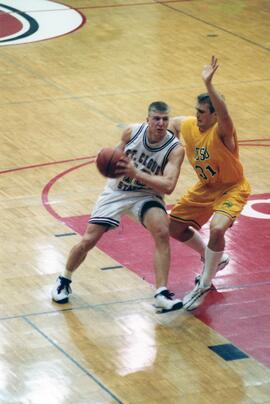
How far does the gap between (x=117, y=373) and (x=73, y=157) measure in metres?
5.74

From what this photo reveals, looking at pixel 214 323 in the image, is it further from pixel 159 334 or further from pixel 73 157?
pixel 73 157

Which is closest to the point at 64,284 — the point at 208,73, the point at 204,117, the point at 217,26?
the point at 204,117

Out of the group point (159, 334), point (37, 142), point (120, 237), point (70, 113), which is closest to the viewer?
point (159, 334)

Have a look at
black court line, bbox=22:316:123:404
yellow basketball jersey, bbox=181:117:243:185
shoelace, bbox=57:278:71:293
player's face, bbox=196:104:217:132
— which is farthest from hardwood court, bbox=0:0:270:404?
player's face, bbox=196:104:217:132

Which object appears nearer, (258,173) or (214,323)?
(214,323)

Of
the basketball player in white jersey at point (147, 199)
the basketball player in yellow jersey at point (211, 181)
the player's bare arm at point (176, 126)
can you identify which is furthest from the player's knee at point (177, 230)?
the player's bare arm at point (176, 126)

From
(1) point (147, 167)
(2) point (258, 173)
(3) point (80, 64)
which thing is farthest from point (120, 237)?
(3) point (80, 64)

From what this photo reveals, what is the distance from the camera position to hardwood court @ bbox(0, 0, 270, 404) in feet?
29.0

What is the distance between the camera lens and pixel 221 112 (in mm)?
9680

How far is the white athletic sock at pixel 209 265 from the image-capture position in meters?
10.0

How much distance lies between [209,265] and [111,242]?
1751 millimetres

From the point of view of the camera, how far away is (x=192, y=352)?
9.29m

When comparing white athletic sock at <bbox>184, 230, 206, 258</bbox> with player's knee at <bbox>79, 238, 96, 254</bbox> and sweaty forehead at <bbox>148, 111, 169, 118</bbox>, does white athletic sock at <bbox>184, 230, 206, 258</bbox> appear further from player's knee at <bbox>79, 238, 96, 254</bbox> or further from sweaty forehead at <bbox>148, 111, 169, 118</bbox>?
sweaty forehead at <bbox>148, 111, 169, 118</bbox>

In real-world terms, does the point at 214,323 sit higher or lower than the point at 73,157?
higher
